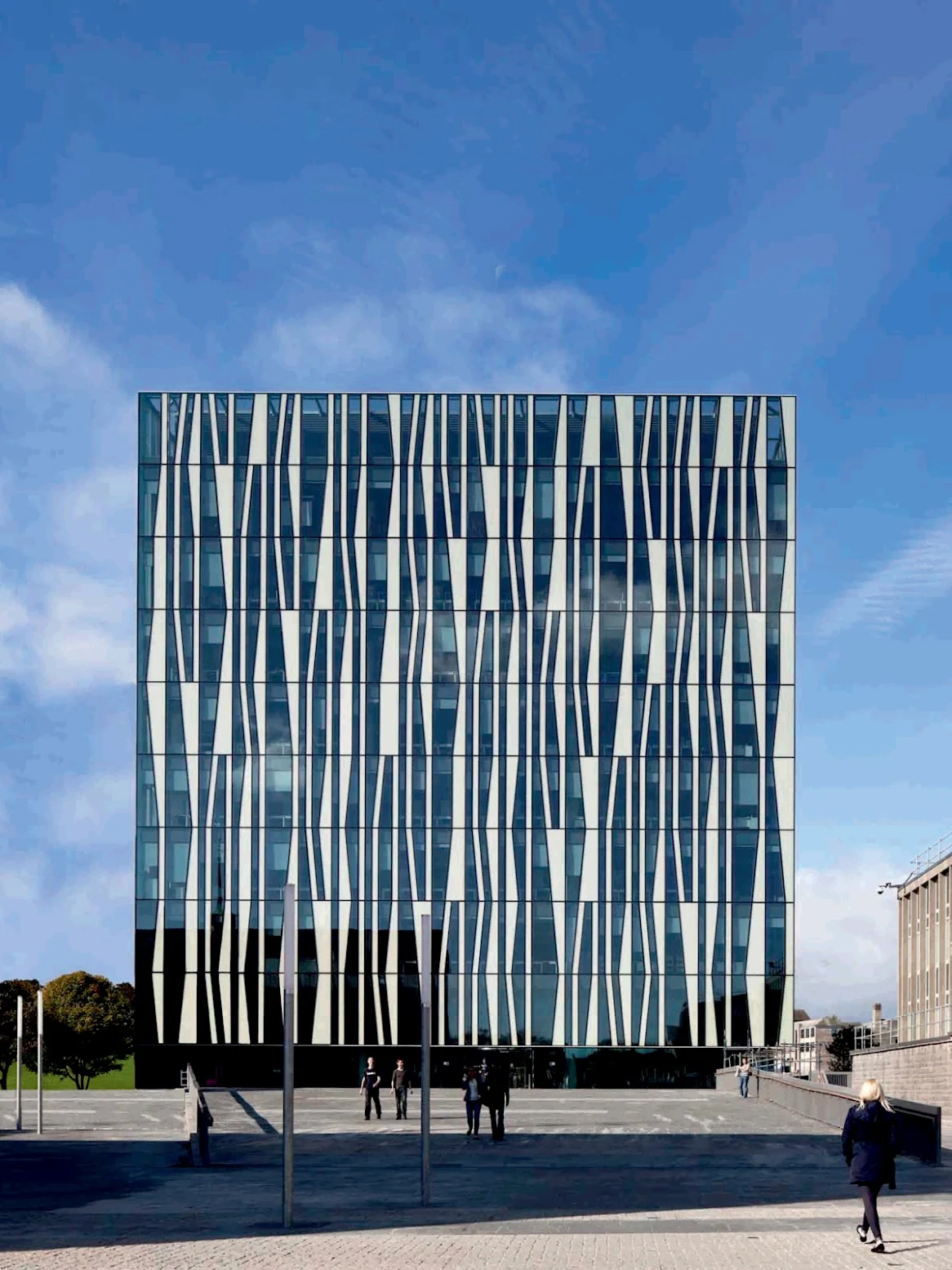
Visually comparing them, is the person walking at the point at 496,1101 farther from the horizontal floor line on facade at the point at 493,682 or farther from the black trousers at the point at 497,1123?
the horizontal floor line on facade at the point at 493,682

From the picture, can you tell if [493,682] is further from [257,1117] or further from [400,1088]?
[400,1088]

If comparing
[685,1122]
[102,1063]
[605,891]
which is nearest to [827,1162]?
[685,1122]

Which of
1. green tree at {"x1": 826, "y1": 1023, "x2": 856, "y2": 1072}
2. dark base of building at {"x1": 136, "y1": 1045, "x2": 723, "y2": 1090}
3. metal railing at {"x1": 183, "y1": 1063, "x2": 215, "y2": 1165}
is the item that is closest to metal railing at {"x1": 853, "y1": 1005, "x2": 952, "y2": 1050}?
dark base of building at {"x1": 136, "y1": 1045, "x2": 723, "y2": 1090}

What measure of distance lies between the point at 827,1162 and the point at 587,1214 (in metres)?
10.2

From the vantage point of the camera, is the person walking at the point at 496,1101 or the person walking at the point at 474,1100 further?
the person walking at the point at 474,1100

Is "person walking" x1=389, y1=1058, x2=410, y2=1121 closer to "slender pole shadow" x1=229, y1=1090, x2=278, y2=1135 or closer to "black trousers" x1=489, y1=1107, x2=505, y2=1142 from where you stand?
"slender pole shadow" x1=229, y1=1090, x2=278, y2=1135

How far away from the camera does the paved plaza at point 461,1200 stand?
16.4m

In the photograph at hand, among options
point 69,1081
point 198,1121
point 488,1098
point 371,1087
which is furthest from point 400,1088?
point 69,1081

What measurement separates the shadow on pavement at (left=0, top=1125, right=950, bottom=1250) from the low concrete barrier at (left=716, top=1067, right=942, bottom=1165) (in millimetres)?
621

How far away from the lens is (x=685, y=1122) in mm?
42406

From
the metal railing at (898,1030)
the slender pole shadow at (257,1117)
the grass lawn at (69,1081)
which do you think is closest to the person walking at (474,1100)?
the slender pole shadow at (257,1117)

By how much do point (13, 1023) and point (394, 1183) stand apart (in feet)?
318

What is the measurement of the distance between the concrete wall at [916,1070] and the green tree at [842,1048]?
54.4 metres

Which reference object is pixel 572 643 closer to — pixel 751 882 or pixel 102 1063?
pixel 751 882
